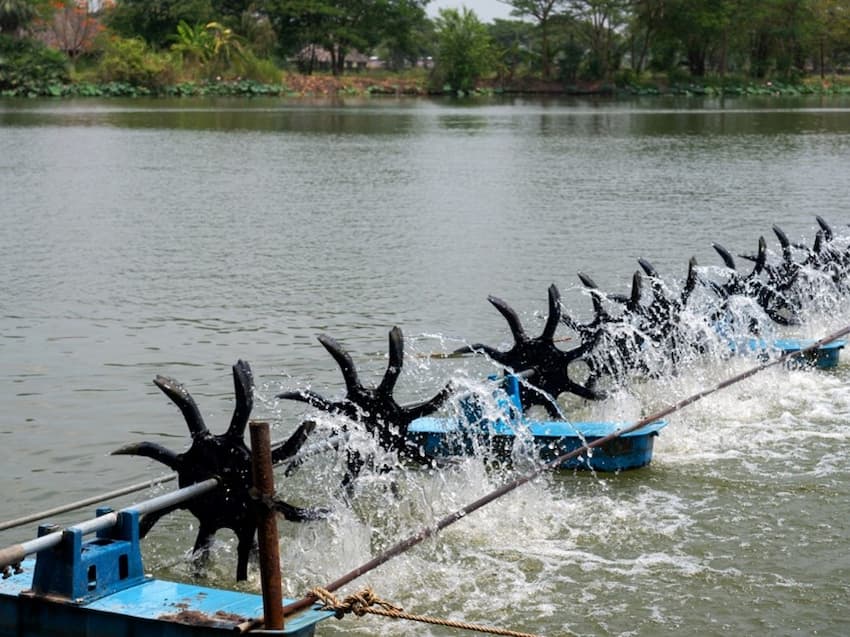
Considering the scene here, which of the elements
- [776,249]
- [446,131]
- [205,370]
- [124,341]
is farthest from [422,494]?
[446,131]

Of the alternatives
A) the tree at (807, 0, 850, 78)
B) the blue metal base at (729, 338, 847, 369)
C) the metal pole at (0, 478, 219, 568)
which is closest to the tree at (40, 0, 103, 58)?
the tree at (807, 0, 850, 78)

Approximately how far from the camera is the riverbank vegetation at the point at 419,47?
314 feet

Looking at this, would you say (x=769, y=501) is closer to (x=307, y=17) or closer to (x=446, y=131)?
(x=446, y=131)

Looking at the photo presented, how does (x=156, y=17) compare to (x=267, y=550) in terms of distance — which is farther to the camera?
(x=156, y=17)

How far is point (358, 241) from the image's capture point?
2520 cm

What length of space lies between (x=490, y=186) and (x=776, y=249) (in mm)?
12612

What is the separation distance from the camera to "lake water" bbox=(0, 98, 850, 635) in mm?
9438

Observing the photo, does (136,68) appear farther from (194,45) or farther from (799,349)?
(799,349)

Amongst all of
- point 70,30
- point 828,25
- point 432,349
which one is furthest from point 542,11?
point 432,349

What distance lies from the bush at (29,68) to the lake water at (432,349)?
4825 centimetres

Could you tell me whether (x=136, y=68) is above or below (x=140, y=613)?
above

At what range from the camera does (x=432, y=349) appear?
16641mm

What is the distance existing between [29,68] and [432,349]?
261 feet

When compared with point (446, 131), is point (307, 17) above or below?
above
